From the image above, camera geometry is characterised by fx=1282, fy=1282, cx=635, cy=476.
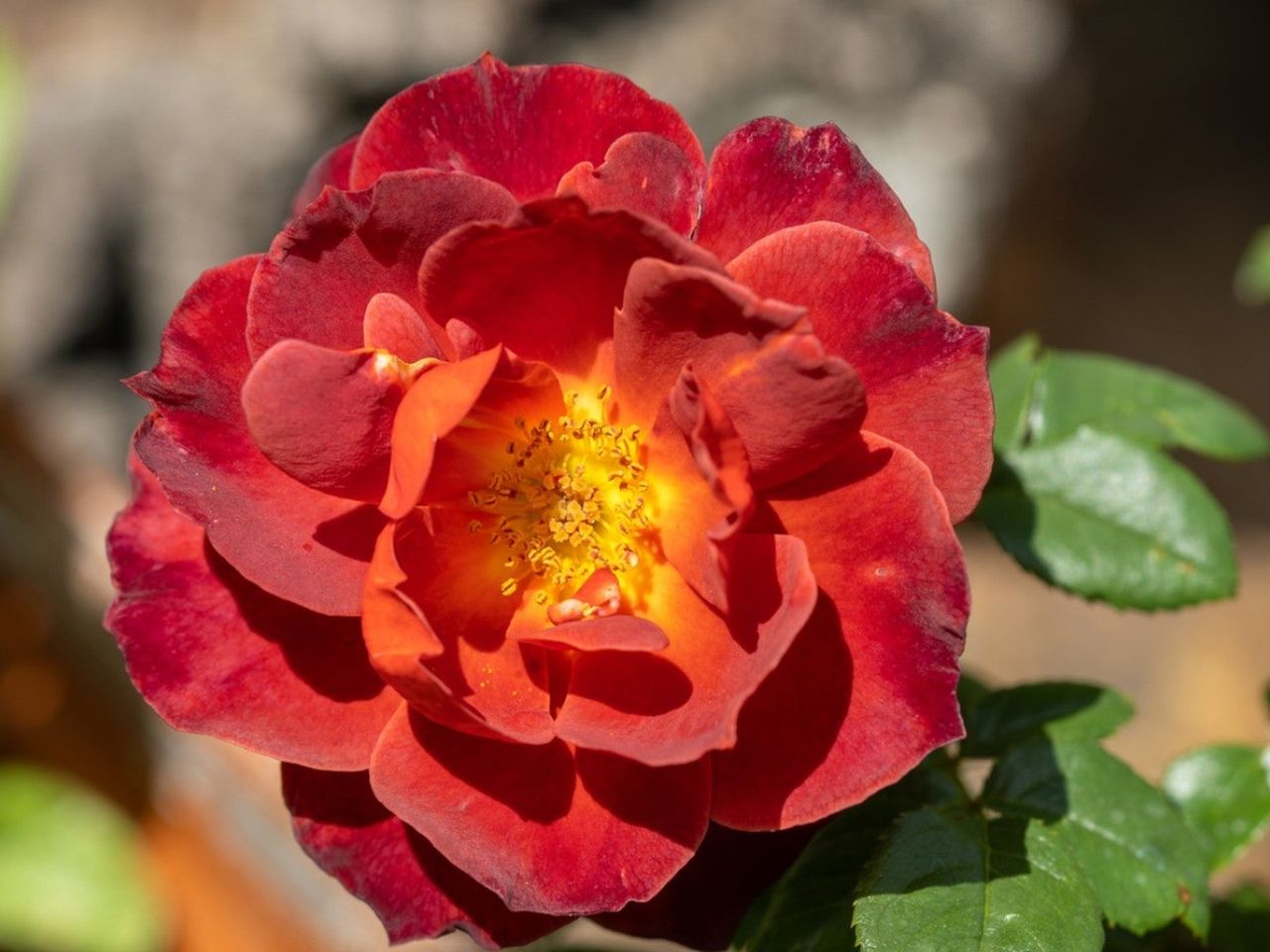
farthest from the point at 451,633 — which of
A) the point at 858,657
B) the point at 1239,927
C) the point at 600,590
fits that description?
the point at 1239,927

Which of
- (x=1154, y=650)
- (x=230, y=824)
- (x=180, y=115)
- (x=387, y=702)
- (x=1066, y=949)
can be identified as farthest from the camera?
(x=1154, y=650)

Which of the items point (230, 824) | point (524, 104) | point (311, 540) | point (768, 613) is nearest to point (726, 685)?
point (768, 613)

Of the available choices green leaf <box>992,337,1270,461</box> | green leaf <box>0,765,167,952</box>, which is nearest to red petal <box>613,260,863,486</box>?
green leaf <box>992,337,1270,461</box>

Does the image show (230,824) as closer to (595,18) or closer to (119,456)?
(119,456)

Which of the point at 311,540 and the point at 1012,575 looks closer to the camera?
the point at 311,540

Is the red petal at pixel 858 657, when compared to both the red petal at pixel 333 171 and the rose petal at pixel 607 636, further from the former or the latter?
the red petal at pixel 333 171

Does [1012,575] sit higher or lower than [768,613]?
lower

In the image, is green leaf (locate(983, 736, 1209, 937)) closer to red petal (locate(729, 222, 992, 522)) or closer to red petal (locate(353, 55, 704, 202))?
red petal (locate(729, 222, 992, 522))
